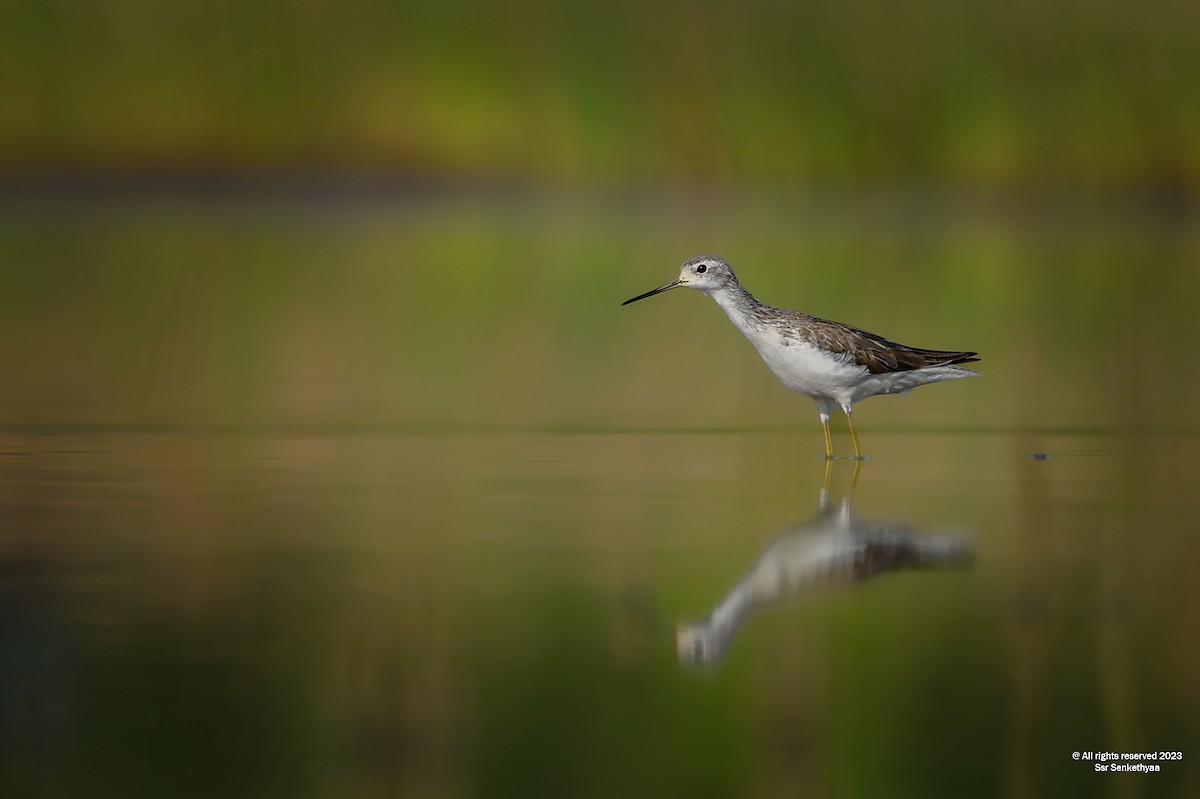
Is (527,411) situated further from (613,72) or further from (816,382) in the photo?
(613,72)

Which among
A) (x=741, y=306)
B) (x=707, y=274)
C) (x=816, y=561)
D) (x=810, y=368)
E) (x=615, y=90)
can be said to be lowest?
(x=816, y=561)

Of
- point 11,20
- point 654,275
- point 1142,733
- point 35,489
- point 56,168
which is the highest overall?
point 11,20

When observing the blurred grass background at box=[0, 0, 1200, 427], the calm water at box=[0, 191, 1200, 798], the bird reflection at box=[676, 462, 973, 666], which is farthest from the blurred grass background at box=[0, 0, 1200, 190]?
the bird reflection at box=[676, 462, 973, 666]

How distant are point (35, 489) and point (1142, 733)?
234 inches

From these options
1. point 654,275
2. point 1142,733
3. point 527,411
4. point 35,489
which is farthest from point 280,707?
point 654,275

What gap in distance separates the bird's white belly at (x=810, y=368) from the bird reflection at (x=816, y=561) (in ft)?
7.62

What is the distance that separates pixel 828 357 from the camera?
11.8 meters

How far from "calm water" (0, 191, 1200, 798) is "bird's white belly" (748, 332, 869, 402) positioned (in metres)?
0.42

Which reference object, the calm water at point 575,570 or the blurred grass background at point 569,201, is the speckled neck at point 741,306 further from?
the blurred grass background at point 569,201

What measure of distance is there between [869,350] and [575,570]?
453 cm

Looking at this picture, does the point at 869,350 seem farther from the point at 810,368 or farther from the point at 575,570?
the point at 575,570

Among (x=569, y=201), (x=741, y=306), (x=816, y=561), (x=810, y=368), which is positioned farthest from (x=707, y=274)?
(x=569, y=201)

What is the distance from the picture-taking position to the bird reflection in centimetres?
696

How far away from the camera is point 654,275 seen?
1072 inches
